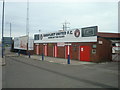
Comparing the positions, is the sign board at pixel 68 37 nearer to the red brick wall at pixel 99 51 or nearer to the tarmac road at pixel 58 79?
the red brick wall at pixel 99 51

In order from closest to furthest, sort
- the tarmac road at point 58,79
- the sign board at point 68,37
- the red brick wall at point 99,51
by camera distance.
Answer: the tarmac road at point 58,79 → the red brick wall at point 99,51 → the sign board at point 68,37

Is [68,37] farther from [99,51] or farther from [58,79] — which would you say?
[58,79]

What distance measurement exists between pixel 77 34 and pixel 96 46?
3932 millimetres

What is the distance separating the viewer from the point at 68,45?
22500 mm

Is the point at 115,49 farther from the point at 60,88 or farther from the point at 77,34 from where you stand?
the point at 60,88

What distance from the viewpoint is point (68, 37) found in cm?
2256

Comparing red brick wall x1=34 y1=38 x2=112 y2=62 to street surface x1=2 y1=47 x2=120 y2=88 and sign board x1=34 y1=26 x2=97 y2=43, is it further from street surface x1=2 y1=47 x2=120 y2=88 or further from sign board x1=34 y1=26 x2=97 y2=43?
street surface x1=2 y1=47 x2=120 y2=88

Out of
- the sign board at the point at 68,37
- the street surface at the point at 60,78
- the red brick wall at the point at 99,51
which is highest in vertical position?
the sign board at the point at 68,37

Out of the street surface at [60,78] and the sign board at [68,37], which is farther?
the sign board at [68,37]

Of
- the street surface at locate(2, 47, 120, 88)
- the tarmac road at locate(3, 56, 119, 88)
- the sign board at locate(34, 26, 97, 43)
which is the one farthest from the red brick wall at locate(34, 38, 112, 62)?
the tarmac road at locate(3, 56, 119, 88)

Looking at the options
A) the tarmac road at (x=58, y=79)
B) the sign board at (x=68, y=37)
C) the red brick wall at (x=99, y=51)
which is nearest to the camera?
the tarmac road at (x=58, y=79)

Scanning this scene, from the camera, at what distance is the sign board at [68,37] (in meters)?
18.6

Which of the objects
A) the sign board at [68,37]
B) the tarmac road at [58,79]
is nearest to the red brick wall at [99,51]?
the sign board at [68,37]

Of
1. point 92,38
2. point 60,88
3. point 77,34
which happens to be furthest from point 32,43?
point 60,88
